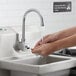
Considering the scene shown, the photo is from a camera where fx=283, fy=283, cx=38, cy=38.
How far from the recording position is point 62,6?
11.4ft

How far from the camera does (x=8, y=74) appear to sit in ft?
7.06

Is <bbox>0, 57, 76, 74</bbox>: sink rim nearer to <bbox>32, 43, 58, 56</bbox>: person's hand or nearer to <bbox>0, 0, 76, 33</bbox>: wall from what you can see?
<bbox>32, 43, 58, 56</bbox>: person's hand

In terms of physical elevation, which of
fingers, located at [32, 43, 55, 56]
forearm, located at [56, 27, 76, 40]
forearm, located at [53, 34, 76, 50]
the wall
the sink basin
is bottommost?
the sink basin

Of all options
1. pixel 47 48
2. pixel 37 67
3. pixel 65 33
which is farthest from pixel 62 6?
pixel 37 67

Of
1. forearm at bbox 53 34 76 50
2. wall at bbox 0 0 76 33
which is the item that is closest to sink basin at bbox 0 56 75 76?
forearm at bbox 53 34 76 50

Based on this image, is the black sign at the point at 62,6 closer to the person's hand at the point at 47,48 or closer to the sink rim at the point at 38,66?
the sink rim at the point at 38,66

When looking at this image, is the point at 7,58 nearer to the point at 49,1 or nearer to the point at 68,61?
the point at 68,61

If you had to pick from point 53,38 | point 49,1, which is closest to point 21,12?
point 49,1

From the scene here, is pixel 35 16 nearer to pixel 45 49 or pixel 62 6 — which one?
pixel 62 6

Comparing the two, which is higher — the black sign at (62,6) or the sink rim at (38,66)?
the black sign at (62,6)

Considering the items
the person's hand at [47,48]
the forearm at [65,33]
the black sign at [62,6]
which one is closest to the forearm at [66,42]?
the person's hand at [47,48]

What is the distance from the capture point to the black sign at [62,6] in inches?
134

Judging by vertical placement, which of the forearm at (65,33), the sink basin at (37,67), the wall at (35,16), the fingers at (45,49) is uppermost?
the wall at (35,16)

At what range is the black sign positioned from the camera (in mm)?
3410
